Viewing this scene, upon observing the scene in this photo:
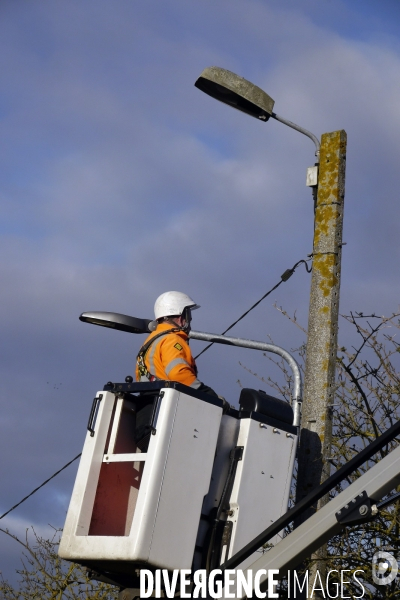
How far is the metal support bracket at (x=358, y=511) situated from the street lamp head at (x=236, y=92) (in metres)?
3.94

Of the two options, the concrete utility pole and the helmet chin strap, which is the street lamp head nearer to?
the concrete utility pole

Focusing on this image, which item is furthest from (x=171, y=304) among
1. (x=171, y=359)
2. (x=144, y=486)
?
(x=144, y=486)

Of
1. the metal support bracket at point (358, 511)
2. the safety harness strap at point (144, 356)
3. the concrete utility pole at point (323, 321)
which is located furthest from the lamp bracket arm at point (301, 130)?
the metal support bracket at point (358, 511)

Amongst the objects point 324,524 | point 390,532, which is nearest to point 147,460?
point 324,524

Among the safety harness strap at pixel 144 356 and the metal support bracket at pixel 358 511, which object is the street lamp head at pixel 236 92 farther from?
the metal support bracket at pixel 358 511

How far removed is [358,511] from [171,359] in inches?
97.1

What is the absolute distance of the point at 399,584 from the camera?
6.75m

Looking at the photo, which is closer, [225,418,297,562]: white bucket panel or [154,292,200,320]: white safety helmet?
[225,418,297,562]: white bucket panel

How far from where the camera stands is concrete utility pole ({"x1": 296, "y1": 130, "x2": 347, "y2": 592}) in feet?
22.1

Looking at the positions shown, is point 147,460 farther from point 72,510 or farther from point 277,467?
point 277,467

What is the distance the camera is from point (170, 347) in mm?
6672

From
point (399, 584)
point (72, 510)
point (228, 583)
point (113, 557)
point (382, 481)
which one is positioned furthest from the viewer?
point (399, 584)

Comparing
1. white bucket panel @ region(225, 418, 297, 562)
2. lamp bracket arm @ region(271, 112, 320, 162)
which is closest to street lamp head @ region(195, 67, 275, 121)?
lamp bracket arm @ region(271, 112, 320, 162)

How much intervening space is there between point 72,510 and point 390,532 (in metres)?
2.35
